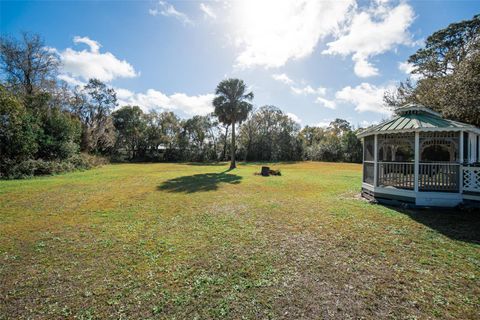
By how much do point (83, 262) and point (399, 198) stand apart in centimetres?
1049

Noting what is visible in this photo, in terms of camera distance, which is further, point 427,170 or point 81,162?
point 81,162

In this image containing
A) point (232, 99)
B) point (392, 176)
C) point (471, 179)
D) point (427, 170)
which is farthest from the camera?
point (232, 99)

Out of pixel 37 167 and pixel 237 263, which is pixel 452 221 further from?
pixel 37 167

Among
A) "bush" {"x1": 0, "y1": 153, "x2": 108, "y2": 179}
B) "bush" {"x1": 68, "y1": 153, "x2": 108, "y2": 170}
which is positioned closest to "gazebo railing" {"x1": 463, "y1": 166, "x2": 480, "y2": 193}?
"bush" {"x1": 0, "y1": 153, "x2": 108, "y2": 179}

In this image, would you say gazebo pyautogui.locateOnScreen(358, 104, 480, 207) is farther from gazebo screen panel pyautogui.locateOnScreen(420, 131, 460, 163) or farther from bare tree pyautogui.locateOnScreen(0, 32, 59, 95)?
bare tree pyautogui.locateOnScreen(0, 32, 59, 95)

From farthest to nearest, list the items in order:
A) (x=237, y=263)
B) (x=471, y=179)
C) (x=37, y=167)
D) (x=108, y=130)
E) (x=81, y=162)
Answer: (x=108, y=130), (x=81, y=162), (x=37, y=167), (x=471, y=179), (x=237, y=263)

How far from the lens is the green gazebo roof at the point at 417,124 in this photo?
25.4ft

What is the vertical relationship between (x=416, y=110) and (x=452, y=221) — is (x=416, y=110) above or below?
above

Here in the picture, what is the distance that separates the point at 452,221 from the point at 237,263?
6942 millimetres

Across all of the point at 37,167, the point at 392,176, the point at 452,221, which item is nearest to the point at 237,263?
the point at 452,221

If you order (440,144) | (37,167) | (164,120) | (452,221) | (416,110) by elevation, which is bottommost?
(452,221)

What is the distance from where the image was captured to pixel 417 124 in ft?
26.8

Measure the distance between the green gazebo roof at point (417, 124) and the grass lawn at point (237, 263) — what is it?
3032mm

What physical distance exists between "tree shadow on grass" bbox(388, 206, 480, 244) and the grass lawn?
0.18ft
